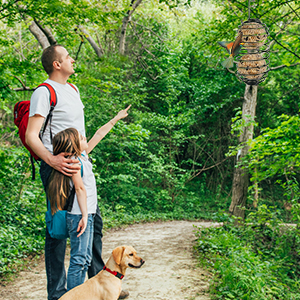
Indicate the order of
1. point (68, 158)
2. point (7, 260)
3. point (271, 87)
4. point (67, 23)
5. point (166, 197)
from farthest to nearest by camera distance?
point (271, 87), point (166, 197), point (67, 23), point (7, 260), point (68, 158)

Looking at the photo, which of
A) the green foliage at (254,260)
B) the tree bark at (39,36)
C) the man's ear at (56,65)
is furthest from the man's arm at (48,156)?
the tree bark at (39,36)

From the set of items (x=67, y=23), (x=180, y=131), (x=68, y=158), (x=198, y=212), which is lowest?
A: (x=198, y=212)

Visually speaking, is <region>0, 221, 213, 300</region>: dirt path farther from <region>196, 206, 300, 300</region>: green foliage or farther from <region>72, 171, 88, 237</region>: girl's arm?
<region>72, 171, 88, 237</region>: girl's arm

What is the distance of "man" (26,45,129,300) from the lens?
2055 millimetres

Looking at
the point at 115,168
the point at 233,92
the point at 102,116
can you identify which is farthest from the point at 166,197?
the point at 233,92

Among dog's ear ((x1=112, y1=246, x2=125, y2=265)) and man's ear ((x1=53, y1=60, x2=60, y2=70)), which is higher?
man's ear ((x1=53, y1=60, x2=60, y2=70))

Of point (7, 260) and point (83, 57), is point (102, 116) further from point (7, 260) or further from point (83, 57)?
point (7, 260)

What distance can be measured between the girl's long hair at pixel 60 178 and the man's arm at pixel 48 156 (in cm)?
5

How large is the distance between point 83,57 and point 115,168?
167 inches

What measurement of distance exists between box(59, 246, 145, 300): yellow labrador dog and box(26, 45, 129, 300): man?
32cm

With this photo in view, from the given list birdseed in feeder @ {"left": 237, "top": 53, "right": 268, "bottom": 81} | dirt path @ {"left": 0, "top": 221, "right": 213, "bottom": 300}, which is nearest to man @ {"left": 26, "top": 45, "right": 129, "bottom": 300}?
dirt path @ {"left": 0, "top": 221, "right": 213, "bottom": 300}

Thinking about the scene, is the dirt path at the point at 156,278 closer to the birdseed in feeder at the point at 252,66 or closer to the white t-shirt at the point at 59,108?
the white t-shirt at the point at 59,108

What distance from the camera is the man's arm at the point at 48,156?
6.70 feet

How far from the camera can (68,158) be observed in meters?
2.08
